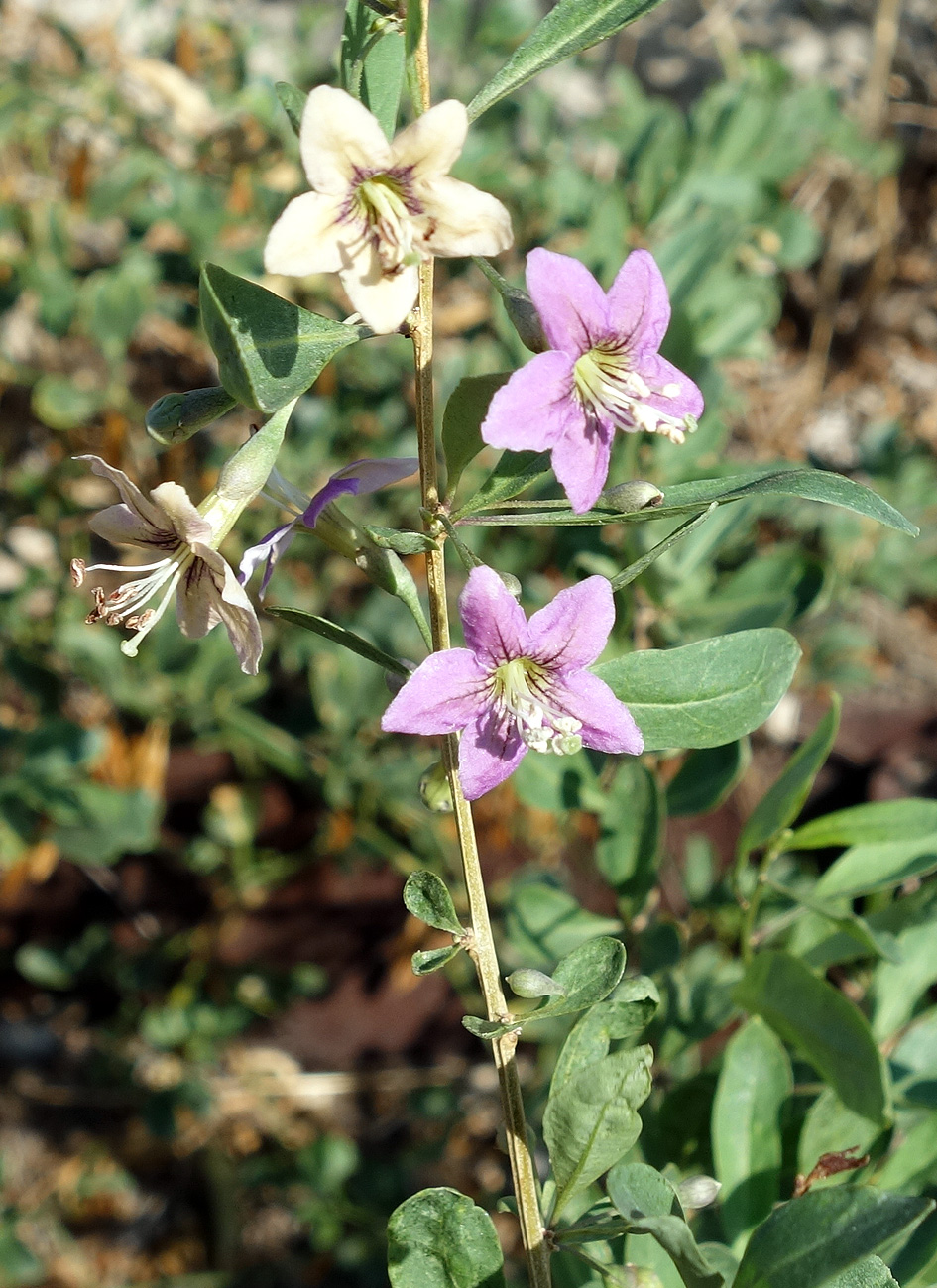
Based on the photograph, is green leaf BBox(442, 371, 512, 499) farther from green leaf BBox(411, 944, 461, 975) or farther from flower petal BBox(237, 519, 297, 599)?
green leaf BBox(411, 944, 461, 975)

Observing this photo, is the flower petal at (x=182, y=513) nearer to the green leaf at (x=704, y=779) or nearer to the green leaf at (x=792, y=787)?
the green leaf at (x=792, y=787)

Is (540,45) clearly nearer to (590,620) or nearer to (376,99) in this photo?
(376,99)

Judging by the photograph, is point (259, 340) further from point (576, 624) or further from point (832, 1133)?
point (832, 1133)

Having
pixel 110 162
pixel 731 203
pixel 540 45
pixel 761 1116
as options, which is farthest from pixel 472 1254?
pixel 110 162

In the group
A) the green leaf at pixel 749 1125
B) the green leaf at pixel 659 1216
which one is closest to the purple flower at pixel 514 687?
the green leaf at pixel 659 1216

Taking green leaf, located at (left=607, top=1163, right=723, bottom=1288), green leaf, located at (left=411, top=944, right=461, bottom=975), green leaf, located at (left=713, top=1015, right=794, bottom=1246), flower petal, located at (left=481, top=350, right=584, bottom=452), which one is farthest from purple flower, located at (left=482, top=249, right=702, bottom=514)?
green leaf, located at (left=713, top=1015, right=794, bottom=1246)
